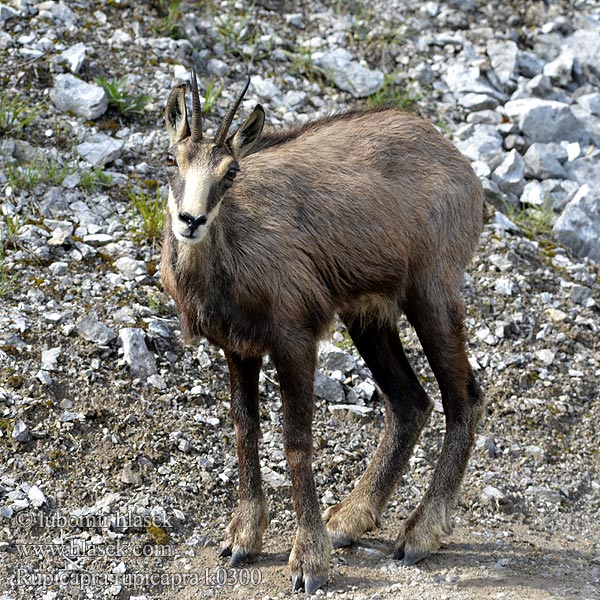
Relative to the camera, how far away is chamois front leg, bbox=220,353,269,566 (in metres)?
7.37

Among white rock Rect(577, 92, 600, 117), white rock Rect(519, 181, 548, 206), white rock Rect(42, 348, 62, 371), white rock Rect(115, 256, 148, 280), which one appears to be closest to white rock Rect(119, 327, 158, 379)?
white rock Rect(42, 348, 62, 371)

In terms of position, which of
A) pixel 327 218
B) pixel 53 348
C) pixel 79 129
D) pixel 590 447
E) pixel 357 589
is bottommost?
pixel 590 447

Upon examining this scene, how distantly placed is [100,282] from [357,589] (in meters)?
3.68

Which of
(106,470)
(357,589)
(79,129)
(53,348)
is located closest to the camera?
(357,589)

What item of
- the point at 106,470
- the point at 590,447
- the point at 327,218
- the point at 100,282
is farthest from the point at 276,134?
the point at 590,447

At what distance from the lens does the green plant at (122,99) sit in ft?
35.2

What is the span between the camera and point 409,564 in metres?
7.52

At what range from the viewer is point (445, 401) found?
804 cm

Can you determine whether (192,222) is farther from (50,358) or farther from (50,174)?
(50,174)

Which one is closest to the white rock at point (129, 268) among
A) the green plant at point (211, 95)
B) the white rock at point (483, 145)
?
the green plant at point (211, 95)

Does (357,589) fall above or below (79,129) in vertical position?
below

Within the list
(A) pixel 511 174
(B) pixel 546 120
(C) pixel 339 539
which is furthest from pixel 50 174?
(B) pixel 546 120

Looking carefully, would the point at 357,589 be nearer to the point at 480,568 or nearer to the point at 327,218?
the point at 480,568

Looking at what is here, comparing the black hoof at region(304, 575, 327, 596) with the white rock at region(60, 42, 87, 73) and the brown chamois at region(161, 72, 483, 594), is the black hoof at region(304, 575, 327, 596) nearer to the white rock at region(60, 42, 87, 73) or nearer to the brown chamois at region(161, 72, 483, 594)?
the brown chamois at region(161, 72, 483, 594)
